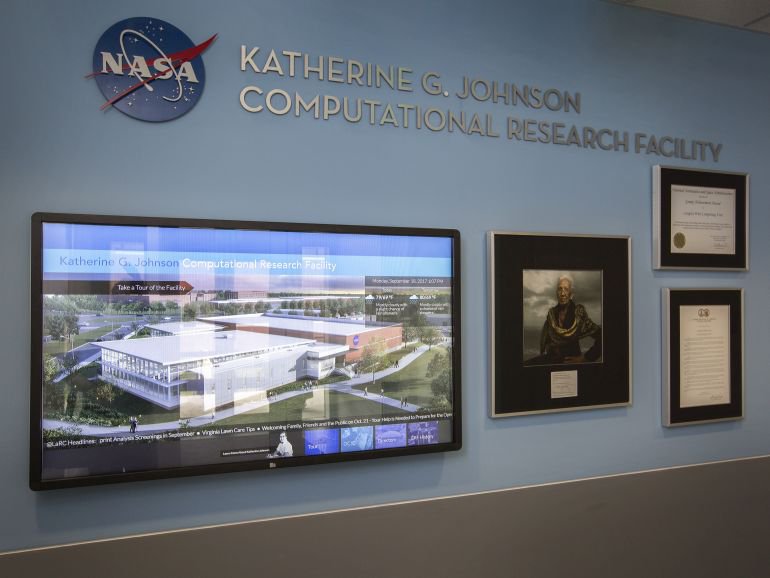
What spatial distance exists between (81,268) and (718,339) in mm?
2446

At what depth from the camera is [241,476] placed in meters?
1.69

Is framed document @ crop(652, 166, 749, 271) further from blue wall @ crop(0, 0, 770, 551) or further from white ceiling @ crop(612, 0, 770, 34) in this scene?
white ceiling @ crop(612, 0, 770, 34)

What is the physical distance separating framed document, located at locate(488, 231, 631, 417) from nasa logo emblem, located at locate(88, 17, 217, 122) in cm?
113

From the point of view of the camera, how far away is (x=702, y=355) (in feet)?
7.48

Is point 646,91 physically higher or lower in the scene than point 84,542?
higher

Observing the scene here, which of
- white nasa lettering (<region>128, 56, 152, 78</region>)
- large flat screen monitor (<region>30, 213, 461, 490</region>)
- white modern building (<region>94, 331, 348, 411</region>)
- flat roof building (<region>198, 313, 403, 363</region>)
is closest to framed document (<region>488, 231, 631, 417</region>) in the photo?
large flat screen monitor (<region>30, 213, 461, 490</region>)

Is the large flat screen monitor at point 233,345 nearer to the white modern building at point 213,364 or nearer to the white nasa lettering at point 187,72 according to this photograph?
the white modern building at point 213,364

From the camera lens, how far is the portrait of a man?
200 cm

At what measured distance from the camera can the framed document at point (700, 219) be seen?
2225mm

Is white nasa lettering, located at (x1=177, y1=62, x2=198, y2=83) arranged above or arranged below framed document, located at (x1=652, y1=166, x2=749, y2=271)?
above

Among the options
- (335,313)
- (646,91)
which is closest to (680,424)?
(646,91)

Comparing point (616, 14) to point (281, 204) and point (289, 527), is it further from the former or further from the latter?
point (289, 527)

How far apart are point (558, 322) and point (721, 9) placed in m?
1.50

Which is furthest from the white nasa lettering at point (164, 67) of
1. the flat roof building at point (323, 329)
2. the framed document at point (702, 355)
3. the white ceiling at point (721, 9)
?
the framed document at point (702, 355)
